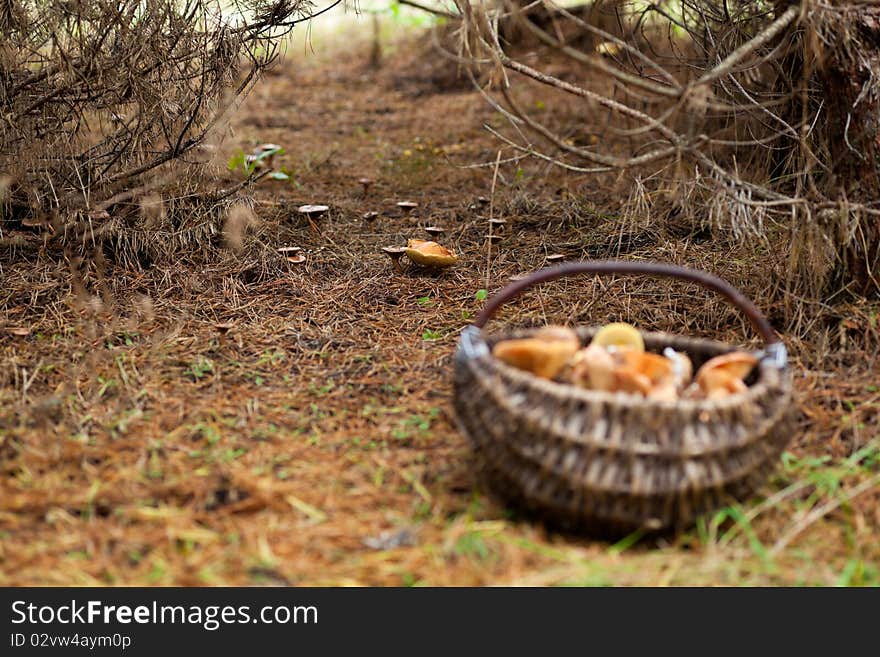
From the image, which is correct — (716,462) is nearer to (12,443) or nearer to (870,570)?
(870,570)

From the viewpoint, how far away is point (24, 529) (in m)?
2.13

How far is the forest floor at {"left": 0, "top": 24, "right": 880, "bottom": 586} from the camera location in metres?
2.04

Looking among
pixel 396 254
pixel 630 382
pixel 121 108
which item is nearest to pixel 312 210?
pixel 396 254

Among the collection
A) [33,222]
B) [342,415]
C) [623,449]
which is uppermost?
[33,222]

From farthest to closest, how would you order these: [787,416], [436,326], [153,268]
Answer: [153,268] < [436,326] < [787,416]

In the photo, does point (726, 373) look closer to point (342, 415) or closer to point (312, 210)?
point (342, 415)

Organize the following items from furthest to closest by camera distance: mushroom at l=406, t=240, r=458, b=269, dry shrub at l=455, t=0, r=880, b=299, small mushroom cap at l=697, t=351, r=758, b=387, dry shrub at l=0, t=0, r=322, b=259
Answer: mushroom at l=406, t=240, r=458, b=269 → dry shrub at l=0, t=0, r=322, b=259 → dry shrub at l=455, t=0, r=880, b=299 → small mushroom cap at l=697, t=351, r=758, b=387

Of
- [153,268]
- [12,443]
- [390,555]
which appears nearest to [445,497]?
[390,555]

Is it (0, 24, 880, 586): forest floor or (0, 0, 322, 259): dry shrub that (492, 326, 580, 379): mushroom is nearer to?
(0, 24, 880, 586): forest floor

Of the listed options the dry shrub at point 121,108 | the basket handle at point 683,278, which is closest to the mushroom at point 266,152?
the dry shrub at point 121,108

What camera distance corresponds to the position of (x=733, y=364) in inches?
91.0

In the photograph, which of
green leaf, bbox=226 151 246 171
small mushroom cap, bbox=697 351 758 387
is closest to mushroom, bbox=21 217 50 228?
green leaf, bbox=226 151 246 171

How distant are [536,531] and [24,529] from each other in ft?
4.46

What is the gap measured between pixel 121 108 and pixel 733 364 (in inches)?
118
